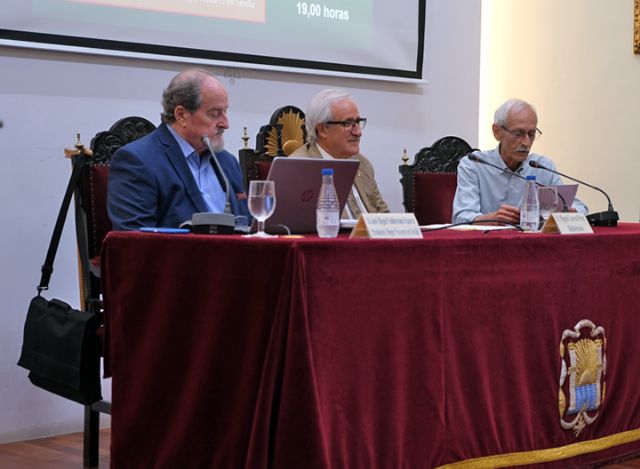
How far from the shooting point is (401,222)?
208 cm

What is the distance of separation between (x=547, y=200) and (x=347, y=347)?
119cm

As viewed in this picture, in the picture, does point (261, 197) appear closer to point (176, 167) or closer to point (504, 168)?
point (176, 167)

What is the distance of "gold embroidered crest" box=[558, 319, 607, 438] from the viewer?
2324 millimetres

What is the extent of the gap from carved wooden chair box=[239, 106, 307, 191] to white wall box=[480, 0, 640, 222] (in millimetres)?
1882

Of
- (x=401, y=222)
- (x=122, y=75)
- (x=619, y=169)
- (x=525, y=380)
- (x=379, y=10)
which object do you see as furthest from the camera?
(x=619, y=169)

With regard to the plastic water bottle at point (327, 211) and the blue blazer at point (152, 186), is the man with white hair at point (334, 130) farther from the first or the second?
the plastic water bottle at point (327, 211)

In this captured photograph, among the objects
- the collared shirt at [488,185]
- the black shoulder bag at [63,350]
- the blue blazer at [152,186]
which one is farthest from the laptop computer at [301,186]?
the collared shirt at [488,185]

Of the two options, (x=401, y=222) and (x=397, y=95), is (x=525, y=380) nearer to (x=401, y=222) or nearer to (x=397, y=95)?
(x=401, y=222)

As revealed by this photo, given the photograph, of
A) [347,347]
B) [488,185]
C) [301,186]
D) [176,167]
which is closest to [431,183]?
[488,185]

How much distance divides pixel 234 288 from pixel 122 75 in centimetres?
172

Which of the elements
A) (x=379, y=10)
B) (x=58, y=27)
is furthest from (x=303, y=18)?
(x=58, y=27)

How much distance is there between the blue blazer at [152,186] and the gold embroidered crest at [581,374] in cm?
113

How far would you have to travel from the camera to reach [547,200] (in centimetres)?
281

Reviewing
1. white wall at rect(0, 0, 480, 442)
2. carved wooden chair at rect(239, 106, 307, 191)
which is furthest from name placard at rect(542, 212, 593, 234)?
white wall at rect(0, 0, 480, 442)
